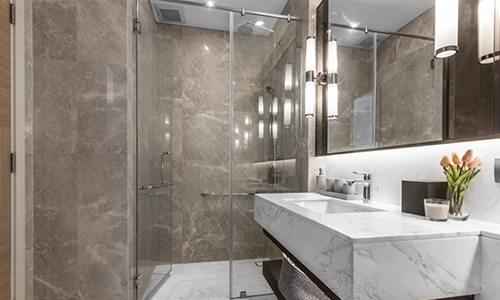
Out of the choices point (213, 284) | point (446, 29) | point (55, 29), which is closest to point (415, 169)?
point (446, 29)

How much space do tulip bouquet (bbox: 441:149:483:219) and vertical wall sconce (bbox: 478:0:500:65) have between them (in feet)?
1.10

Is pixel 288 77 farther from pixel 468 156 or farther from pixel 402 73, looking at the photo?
pixel 468 156

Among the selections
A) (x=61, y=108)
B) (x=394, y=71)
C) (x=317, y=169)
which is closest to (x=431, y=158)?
(x=394, y=71)

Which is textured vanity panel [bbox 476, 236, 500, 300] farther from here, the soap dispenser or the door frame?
the door frame

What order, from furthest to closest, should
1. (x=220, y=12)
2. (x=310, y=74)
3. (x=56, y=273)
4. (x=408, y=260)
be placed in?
(x=220, y=12)
(x=310, y=74)
(x=56, y=273)
(x=408, y=260)

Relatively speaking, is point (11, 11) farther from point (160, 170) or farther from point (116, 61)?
point (160, 170)

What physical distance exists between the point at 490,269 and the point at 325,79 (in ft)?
4.90

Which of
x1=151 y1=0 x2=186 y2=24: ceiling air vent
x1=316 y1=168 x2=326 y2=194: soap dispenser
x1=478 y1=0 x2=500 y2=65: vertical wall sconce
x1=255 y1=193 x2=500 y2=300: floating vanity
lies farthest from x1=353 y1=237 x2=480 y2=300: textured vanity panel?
x1=151 y1=0 x2=186 y2=24: ceiling air vent

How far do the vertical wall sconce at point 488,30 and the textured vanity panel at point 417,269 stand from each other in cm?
63

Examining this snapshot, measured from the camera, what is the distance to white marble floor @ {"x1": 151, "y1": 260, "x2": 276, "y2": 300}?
85.2 inches

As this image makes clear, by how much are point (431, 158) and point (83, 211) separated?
2058 mm

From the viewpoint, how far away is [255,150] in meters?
2.19

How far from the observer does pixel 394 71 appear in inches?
54.3

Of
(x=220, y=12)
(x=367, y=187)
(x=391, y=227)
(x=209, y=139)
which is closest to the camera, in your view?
(x=391, y=227)
